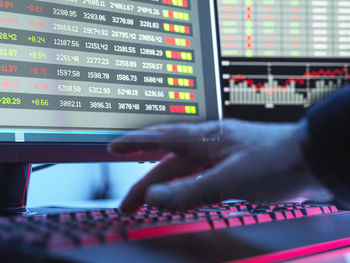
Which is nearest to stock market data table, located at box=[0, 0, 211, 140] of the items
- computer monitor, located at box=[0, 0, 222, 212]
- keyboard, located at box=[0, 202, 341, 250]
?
computer monitor, located at box=[0, 0, 222, 212]

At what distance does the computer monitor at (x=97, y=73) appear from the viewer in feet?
1.86

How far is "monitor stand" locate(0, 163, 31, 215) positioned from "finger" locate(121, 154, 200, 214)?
212 millimetres

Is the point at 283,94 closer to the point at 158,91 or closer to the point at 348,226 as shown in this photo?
the point at 158,91

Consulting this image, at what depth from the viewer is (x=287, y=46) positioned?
3.84 feet

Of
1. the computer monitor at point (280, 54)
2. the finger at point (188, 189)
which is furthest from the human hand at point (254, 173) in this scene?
the computer monitor at point (280, 54)

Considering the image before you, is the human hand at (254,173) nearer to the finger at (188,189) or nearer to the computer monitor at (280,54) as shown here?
the finger at (188,189)

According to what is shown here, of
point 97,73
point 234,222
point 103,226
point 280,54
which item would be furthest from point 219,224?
point 280,54

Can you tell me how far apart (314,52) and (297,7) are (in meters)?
0.15

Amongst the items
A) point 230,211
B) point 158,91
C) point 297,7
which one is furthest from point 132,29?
point 297,7

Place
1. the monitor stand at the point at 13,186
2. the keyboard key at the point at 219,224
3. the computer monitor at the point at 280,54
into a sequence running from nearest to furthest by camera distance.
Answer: the keyboard key at the point at 219,224 → the monitor stand at the point at 13,186 → the computer monitor at the point at 280,54

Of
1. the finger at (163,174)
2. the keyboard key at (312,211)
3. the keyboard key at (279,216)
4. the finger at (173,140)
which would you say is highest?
the finger at (173,140)

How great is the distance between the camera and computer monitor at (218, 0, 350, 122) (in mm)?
1077

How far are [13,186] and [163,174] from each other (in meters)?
0.27

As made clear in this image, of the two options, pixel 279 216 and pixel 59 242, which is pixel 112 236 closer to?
pixel 59 242
